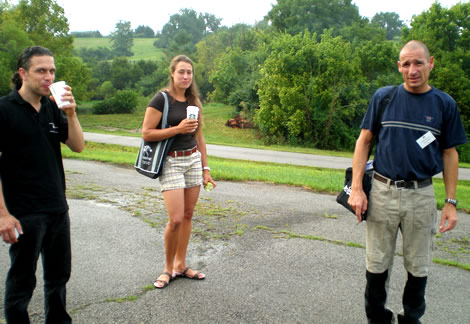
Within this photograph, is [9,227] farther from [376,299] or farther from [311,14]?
[311,14]

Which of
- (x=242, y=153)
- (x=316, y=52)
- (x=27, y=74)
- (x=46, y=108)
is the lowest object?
(x=242, y=153)

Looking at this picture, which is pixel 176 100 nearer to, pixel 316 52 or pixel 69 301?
A: pixel 69 301

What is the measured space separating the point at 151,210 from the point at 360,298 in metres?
3.99

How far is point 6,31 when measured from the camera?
3959cm

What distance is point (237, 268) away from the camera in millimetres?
4527

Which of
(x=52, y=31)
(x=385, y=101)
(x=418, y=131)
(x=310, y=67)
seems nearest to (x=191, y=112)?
(x=385, y=101)

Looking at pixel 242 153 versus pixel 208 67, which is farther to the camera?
pixel 208 67

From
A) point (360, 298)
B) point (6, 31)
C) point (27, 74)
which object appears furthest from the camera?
point (6, 31)

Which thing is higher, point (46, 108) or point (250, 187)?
point (46, 108)

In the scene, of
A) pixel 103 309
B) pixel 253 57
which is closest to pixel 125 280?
pixel 103 309

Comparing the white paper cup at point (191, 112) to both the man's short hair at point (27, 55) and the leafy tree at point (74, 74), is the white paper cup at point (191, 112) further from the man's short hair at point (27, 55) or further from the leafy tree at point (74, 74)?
the leafy tree at point (74, 74)

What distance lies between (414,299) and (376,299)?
288mm

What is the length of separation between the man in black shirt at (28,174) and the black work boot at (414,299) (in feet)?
9.02

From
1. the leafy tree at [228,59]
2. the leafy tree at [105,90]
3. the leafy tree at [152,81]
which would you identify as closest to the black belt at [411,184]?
the leafy tree at [228,59]
